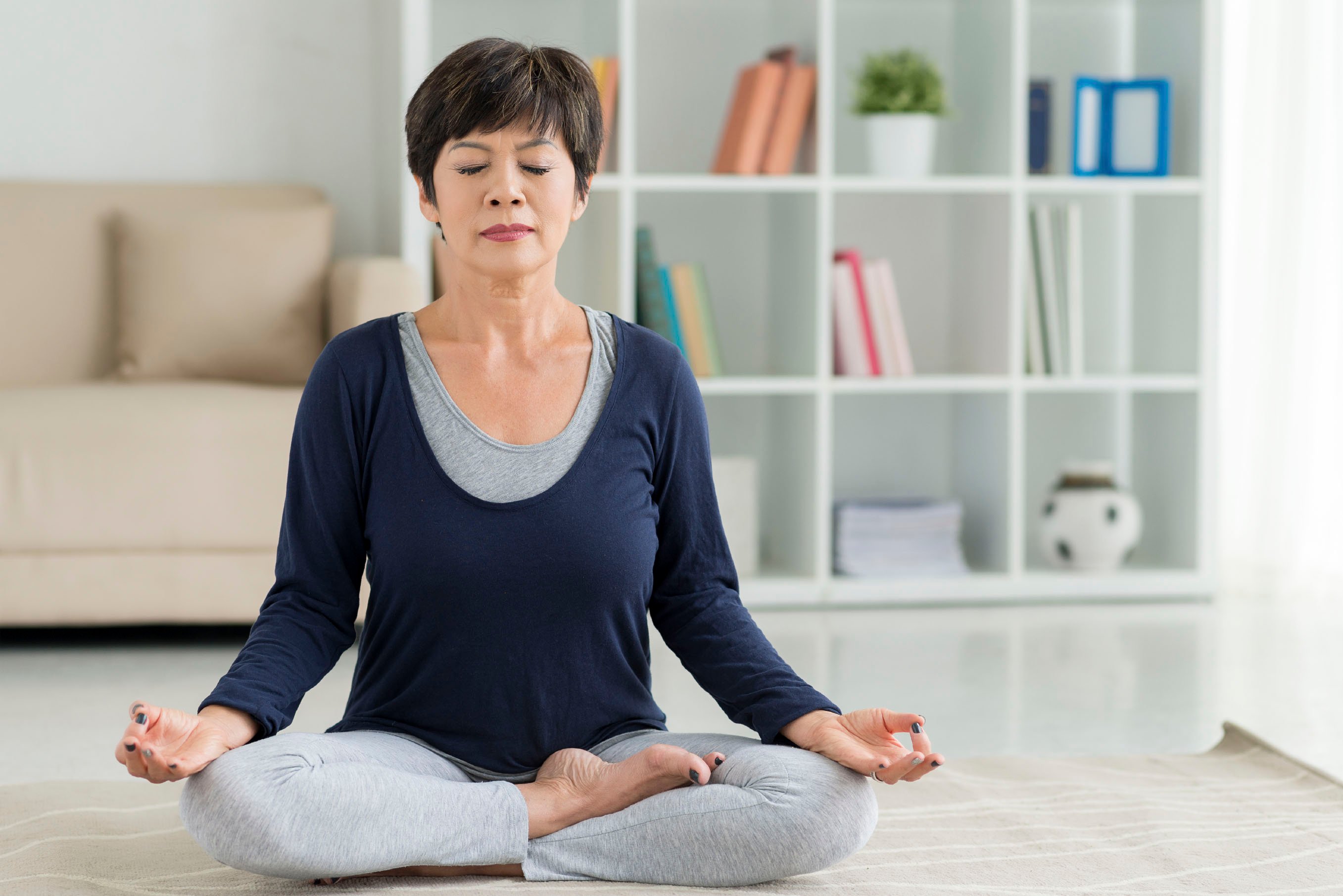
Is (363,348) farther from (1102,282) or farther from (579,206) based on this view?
(1102,282)

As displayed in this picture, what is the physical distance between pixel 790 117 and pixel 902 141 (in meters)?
0.24

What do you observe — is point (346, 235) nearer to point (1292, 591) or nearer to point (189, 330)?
point (189, 330)

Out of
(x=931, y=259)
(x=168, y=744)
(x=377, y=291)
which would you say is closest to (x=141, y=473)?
(x=377, y=291)

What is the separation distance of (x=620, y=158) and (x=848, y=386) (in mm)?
637

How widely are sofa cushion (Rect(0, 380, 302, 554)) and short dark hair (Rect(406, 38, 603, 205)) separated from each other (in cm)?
114

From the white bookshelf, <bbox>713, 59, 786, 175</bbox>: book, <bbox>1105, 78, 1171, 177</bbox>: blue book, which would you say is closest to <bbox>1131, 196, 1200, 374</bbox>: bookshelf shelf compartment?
the white bookshelf

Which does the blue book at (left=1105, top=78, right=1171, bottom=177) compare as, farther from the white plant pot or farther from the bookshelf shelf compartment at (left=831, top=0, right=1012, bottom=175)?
the white plant pot

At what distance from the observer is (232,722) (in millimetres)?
1104

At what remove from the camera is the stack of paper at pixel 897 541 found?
294 centimetres

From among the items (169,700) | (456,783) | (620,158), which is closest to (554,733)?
(456,783)

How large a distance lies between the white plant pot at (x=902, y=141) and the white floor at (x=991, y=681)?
90 centimetres

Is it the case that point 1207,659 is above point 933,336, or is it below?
below

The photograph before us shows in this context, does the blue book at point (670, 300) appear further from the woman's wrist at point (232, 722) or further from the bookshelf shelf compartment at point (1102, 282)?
the woman's wrist at point (232, 722)

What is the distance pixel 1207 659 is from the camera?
241cm
